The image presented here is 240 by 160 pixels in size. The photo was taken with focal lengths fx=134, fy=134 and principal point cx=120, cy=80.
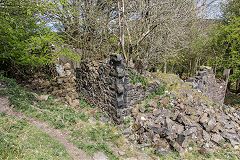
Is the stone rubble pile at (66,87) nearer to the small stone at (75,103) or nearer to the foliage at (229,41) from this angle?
the small stone at (75,103)

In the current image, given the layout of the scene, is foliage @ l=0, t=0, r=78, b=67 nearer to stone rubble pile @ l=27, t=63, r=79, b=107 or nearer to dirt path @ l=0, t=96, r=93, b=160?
stone rubble pile @ l=27, t=63, r=79, b=107

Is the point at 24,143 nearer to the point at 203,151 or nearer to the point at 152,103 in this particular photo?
the point at 152,103

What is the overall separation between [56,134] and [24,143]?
4.22 feet

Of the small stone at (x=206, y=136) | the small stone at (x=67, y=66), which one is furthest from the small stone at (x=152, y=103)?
the small stone at (x=67, y=66)

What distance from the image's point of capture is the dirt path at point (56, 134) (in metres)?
3.91

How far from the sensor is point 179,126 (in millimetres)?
5340

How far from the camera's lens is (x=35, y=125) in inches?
179

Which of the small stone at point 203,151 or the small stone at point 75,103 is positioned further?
the small stone at point 75,103

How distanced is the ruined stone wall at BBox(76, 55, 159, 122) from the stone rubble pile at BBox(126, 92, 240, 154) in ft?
2.01

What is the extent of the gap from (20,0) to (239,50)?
15175 millimetres

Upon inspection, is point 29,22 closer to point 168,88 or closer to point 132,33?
point 132,33

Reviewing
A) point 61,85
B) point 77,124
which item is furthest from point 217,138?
point 61,85

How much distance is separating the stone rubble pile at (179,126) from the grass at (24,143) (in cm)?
284

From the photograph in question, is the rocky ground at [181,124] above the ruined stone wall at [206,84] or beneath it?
beneath
